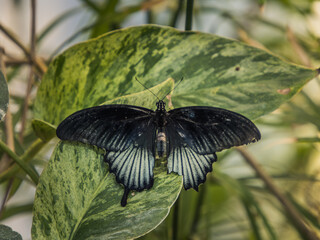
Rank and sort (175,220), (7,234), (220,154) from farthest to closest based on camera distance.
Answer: (220,154) → (175,220) → (7,234)

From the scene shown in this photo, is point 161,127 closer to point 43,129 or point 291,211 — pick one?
point 43,129

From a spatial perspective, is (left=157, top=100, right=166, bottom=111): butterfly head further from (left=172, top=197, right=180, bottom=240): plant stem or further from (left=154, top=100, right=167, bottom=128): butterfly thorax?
(left=172, top=197, right=180, bottom=240): plant stem

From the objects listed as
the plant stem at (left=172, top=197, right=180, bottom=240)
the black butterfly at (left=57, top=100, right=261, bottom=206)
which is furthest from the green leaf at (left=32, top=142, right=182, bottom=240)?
the plant stem at (left=172, top=197, right=180, bottom=240)

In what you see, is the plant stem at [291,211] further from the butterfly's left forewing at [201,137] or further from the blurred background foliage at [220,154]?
the butterfly's left forewing at [201,137]

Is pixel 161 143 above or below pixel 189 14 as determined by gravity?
below

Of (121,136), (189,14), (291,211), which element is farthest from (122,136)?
(291,211)

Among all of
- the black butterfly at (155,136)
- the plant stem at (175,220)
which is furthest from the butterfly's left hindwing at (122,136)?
the plant stem at (175,220)

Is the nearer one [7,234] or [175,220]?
[7,234]

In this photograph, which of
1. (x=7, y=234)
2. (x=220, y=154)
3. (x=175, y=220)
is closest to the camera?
(x=7, y=234)
